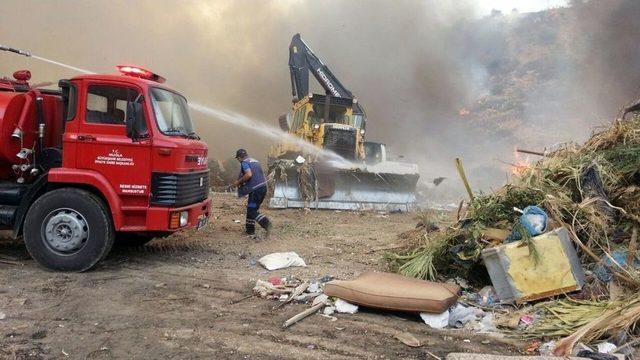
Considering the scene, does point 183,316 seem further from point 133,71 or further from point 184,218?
point 133,71

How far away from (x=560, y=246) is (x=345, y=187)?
6.91m

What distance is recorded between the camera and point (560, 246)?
461cm

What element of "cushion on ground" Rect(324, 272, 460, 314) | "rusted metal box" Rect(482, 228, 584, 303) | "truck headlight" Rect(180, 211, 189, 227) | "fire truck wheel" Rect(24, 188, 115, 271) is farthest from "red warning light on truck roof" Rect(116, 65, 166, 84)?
"rusted metal box" Rect(482, 228, 584, 303)

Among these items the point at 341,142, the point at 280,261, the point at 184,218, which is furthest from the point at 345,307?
the point at 341,142

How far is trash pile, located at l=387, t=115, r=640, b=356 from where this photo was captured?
4.18m

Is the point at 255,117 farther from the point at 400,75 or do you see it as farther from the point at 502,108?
the point at 502,108

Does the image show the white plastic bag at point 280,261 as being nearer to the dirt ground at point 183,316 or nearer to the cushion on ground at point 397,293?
the dirt ground at point 183,316

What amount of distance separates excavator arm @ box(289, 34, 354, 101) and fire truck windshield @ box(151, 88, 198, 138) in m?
7.92

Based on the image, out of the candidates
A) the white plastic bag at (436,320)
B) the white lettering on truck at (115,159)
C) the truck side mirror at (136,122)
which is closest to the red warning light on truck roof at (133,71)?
the truck side mirror at (136,122)

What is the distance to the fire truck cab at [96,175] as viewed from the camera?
18.1ft

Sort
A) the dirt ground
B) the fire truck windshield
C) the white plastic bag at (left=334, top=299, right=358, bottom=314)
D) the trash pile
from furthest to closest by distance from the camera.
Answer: the fire truck windshield → the white plastic bag at (left=334, top=299, right=358, bottom=314) → the trash pile → the dirt ground

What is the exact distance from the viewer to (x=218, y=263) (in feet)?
21.1

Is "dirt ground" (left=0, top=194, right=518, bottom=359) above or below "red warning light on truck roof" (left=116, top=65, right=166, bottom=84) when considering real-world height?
below

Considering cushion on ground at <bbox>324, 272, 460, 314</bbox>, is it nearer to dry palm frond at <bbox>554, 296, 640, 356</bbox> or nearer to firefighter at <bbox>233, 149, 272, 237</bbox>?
dry palm frond at <bbox>554, 296, 640, 356</bbox>
